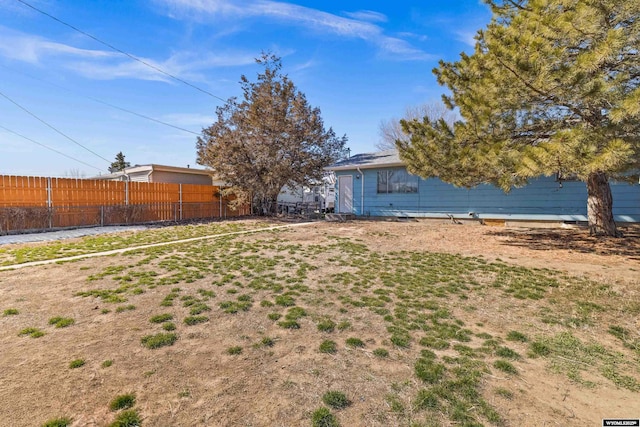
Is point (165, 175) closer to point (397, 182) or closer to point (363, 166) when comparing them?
point (363, 166)

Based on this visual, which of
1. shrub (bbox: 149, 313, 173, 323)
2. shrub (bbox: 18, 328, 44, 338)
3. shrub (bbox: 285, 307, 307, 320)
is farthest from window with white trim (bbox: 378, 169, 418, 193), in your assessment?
shrub (bbox: 18, 328, 44, 338)

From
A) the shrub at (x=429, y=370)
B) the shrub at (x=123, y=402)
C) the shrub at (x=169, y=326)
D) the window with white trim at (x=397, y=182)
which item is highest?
the window with white trim at (x=397, y=182)

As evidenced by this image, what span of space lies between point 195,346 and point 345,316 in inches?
69.7

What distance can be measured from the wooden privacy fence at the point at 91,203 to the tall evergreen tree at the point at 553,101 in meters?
13.3

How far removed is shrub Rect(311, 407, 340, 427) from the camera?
2.07 metres

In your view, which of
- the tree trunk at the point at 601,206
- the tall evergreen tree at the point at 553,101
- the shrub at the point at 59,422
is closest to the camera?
the shrub at the point at 59,422

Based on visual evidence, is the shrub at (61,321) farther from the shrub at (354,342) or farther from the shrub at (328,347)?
the shrub at (354,342)

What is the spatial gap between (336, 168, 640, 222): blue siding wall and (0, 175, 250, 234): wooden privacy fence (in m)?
9.19

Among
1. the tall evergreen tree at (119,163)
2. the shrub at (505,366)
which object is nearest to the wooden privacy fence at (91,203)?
the shrub at (505,366)

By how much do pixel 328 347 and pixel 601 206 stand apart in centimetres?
Result: 947

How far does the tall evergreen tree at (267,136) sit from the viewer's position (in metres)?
15.9

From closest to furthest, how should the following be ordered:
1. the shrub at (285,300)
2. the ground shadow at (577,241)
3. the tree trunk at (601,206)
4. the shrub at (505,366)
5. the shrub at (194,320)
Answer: the shrub at (505,366)
the shrub at (194,320)
the shrub at (285,300)
the ground shadow at (577,241)
the tree trunk at (601,206)

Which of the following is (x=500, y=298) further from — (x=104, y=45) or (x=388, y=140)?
(x=388, y=140)

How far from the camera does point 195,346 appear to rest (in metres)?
3.09
